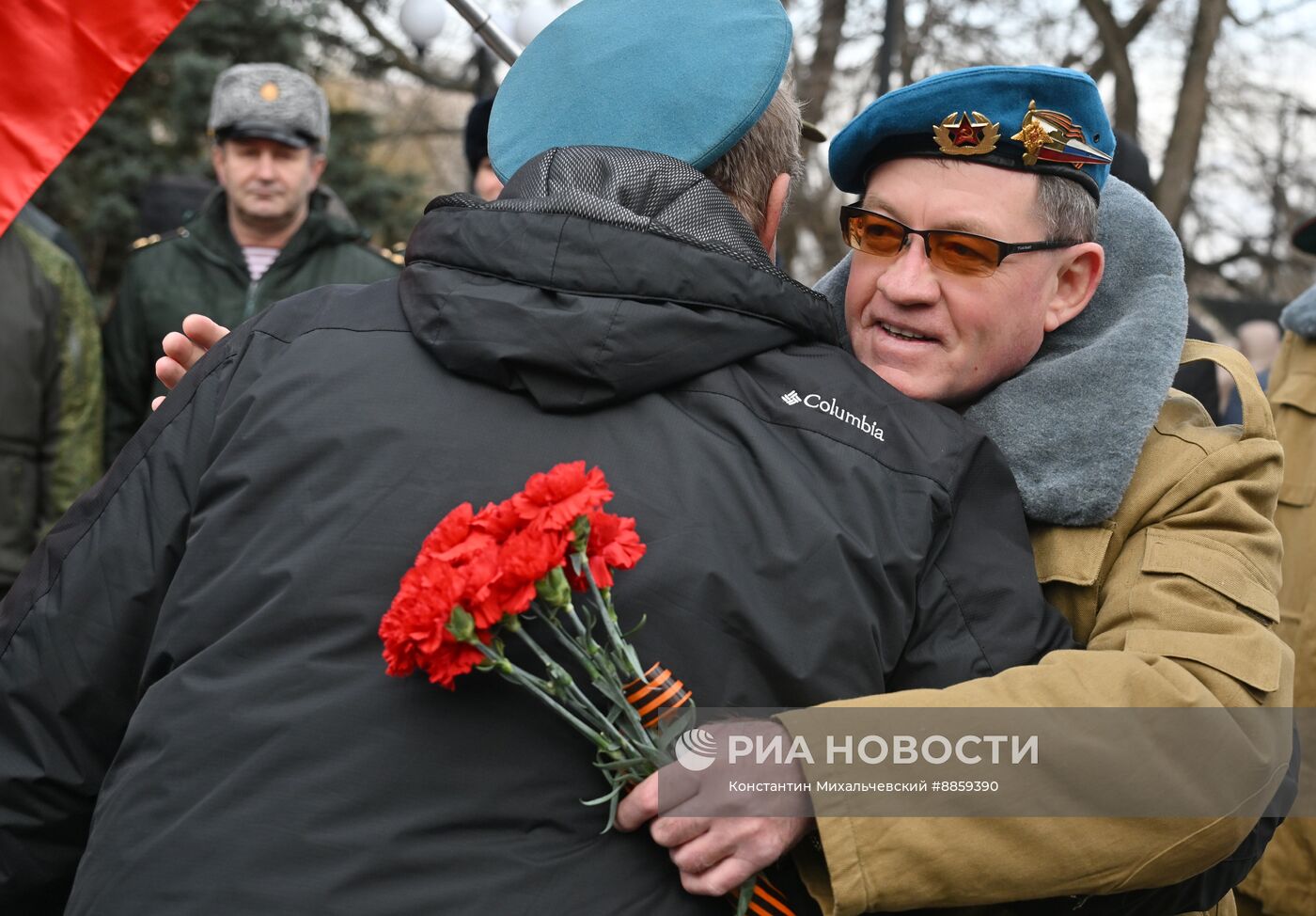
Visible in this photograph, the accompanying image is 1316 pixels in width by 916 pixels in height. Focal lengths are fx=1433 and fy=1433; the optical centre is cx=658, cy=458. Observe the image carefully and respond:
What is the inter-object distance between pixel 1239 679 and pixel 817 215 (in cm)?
1279

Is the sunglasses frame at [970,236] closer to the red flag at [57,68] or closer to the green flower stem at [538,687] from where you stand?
the green flower stem at [538,687]

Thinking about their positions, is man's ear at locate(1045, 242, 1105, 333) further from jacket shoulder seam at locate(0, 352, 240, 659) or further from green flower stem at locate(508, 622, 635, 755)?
jacket shoulder seam at locate(0, 352, 240, 659)

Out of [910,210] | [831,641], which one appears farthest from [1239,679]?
[910,210]

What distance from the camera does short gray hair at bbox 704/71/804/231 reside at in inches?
83.1

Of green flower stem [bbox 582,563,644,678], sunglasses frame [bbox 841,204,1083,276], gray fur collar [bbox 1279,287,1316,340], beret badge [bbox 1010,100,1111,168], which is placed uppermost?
beret badge [bbox 1010,100,1111,168]

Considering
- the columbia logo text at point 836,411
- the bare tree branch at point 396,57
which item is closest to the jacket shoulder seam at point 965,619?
the columbia logo text at point 836,411

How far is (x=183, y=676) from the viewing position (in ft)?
5.81

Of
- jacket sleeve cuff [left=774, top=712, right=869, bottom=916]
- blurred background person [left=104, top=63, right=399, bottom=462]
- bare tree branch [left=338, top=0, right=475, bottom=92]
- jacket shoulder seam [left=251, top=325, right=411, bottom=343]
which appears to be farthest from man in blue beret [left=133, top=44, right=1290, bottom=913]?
bare tree branch [left=338, top=0, right=475, bottom=92]

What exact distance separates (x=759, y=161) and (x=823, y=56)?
39.2ft

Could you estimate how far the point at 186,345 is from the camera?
2.34 meters

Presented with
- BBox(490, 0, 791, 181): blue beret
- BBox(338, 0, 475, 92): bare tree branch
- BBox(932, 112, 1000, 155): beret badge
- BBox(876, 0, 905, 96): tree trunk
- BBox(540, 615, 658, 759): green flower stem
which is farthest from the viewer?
BBox(338, 0, 475, 92): bare tree branch

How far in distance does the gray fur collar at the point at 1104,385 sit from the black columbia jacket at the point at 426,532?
0.72 ft

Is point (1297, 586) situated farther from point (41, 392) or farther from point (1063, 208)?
point (41, 392)

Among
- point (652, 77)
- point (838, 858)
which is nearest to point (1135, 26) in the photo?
point (652, 77)
